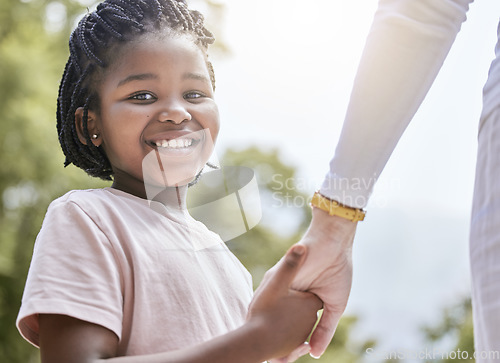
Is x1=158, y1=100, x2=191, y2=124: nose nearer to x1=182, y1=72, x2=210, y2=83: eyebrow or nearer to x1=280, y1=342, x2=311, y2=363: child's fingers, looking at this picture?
x1=182, y1=72, x2=210, y2=83: eyebrow

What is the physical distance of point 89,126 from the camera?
102 centimetres

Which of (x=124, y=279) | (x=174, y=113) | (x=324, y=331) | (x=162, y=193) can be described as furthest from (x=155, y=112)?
(x=324, y=331)

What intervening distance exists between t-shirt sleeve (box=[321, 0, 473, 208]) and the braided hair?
0.39m

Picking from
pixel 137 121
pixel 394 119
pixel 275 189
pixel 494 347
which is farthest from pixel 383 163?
pixel 275 189

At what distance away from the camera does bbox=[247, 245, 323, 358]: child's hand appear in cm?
78

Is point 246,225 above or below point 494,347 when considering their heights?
below

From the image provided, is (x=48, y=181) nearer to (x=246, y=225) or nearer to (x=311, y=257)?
(x=246, y=225)

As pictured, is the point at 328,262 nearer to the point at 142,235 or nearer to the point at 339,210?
the point at 339,210

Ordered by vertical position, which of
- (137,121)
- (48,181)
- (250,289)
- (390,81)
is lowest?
(48,181)

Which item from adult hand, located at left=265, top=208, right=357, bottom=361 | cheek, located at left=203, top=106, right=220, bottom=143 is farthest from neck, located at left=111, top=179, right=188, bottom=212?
adult hand, located at left=265, top=208, right=357, bottom=361

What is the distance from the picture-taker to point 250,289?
3.37ft

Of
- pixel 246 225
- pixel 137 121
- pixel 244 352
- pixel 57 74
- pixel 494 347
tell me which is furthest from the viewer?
pixel 57 74

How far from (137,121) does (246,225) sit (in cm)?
32

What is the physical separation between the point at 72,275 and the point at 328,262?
1.09ft
